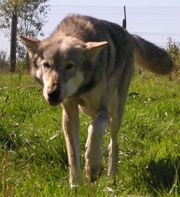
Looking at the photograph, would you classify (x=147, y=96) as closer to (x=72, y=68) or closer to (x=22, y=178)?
(x=72, y=68)

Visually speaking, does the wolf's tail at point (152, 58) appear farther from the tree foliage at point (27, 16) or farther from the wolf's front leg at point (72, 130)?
the tree foliage at point (27, 16)

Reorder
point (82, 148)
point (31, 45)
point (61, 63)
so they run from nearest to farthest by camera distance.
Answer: point (61, 63), point (31, 45), point (82, 148)

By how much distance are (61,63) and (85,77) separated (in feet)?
0.93

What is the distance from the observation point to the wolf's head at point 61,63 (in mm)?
4655

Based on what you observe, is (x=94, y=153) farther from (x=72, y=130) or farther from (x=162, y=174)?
(x=72, y=130)

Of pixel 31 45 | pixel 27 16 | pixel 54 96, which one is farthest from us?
pixel 27 16

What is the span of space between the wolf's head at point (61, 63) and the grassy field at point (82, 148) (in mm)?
440

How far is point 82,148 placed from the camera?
595 centimetres

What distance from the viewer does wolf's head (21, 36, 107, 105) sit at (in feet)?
15.3

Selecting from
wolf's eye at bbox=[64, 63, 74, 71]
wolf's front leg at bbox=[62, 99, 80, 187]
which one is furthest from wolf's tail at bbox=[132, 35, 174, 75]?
wolf's eye at bbox=[64, 63, 74, 71]

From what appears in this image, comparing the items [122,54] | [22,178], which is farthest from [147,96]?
[22,178]

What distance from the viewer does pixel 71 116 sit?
5445 millimetres

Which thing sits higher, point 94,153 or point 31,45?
point 31,45

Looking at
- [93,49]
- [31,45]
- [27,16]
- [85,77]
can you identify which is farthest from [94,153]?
[27,16]
